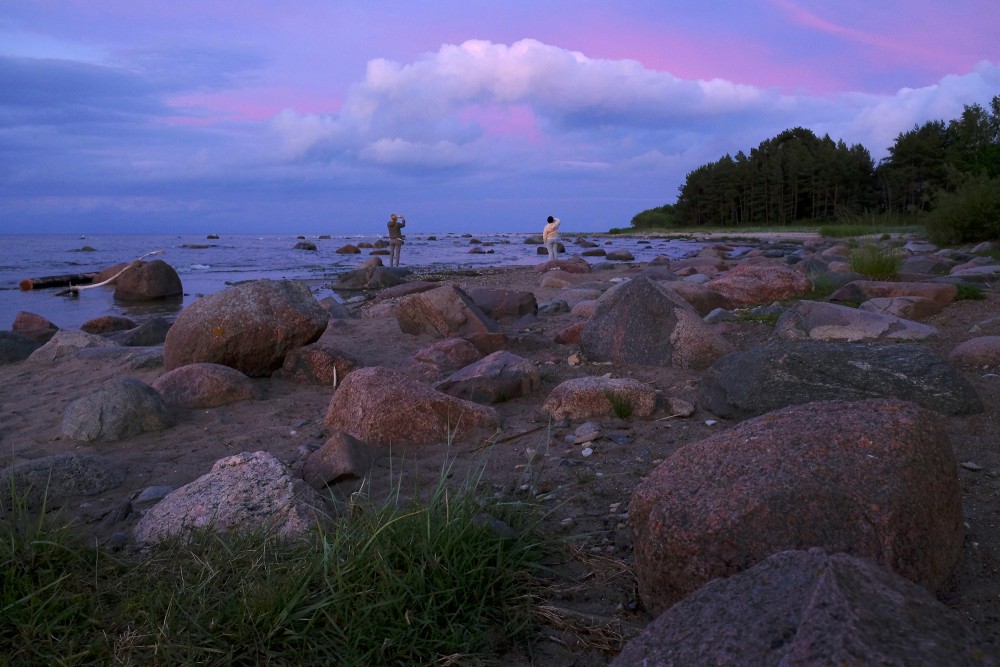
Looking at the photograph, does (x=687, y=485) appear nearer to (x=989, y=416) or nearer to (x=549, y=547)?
(x=549, y=547)

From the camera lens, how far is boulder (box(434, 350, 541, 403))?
532cm

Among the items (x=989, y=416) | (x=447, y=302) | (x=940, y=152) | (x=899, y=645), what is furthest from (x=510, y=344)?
(x=940, y=152)

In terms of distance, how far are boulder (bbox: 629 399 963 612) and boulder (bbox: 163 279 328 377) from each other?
478 cm

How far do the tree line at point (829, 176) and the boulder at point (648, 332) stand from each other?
1175 inches

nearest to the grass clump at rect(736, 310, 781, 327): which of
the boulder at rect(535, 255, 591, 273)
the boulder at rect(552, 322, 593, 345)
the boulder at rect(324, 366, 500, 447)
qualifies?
the boulder at rect(552, 322, 593, 345)

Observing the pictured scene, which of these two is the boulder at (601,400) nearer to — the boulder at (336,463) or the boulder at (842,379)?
the boulder at (842,379)

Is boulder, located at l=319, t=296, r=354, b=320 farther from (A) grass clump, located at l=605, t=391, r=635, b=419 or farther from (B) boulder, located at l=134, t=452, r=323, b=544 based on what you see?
(B) boulder, located at l=134, t=452, r=323, b=544

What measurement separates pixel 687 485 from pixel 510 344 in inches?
196

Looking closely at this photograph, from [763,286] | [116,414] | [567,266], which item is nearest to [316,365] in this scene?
[116,414]

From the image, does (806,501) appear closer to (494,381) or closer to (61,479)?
(494,381)

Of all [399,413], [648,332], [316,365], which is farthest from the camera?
[316,365]

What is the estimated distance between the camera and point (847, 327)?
6.32 metres

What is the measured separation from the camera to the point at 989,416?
4289 mm

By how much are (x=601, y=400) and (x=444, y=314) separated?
3.95 metres
